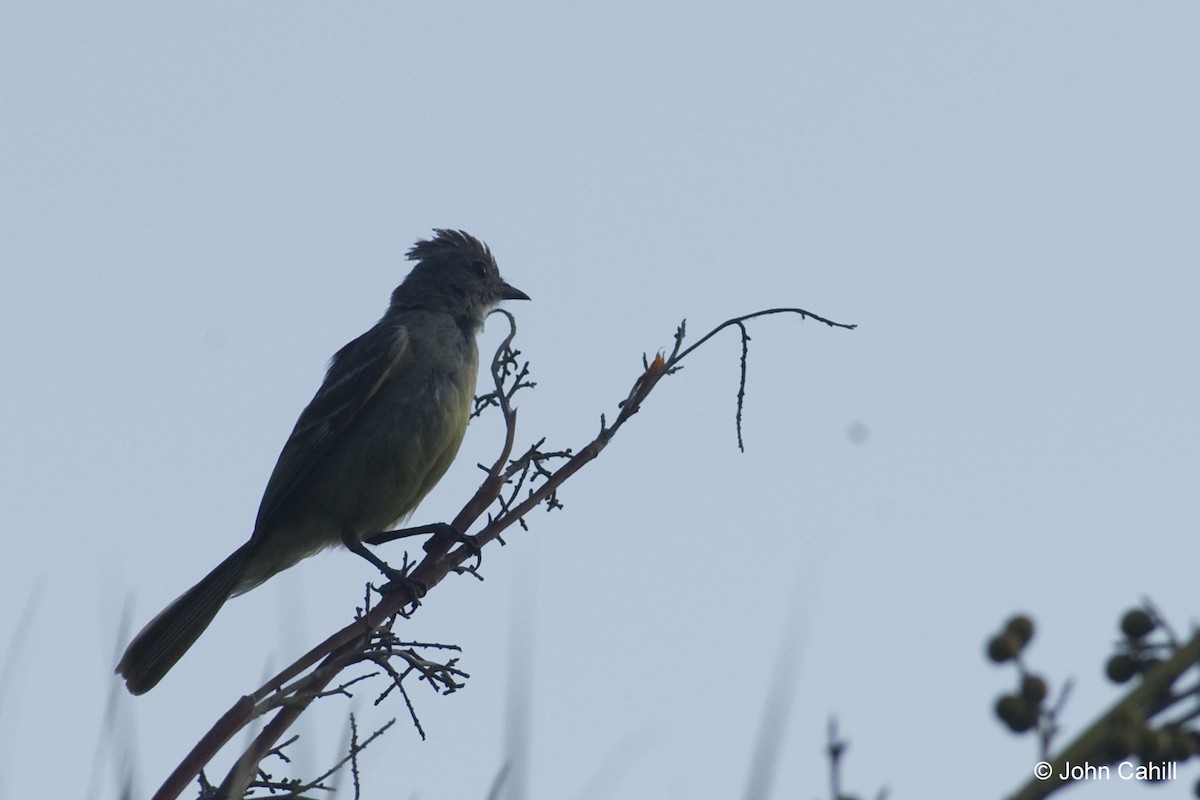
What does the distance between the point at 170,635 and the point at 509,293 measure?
342 centimetres

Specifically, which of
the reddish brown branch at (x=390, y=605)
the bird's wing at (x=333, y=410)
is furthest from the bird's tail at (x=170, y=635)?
the reddish brown branch at (x=390, y=605)

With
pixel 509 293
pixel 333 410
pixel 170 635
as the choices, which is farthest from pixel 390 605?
pixel 509 293

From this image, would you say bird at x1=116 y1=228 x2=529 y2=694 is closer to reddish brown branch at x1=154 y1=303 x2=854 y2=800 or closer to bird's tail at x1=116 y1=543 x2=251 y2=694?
bird's tail at x1=116 y1=543 x2=251 y2=694

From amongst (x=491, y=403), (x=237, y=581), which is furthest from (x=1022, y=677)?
(x=237, y=581)

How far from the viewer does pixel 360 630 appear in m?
3.58

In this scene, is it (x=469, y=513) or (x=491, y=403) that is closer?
(x=469, y=513)

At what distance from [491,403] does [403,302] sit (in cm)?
382

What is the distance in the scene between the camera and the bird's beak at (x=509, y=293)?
905 centimetres

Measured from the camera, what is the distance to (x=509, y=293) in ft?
29.8

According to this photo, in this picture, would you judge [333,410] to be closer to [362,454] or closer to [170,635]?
[362,454]

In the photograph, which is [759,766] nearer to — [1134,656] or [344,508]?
[1134,656]

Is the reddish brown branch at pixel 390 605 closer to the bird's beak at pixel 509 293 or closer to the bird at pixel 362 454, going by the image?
the bird at pixel 362 454

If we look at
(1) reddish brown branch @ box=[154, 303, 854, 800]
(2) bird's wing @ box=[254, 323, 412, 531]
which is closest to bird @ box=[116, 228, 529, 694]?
(2) bird's wing @ box=[254, 323, 412, 531]

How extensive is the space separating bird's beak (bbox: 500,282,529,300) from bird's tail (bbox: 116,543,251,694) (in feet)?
9.33
